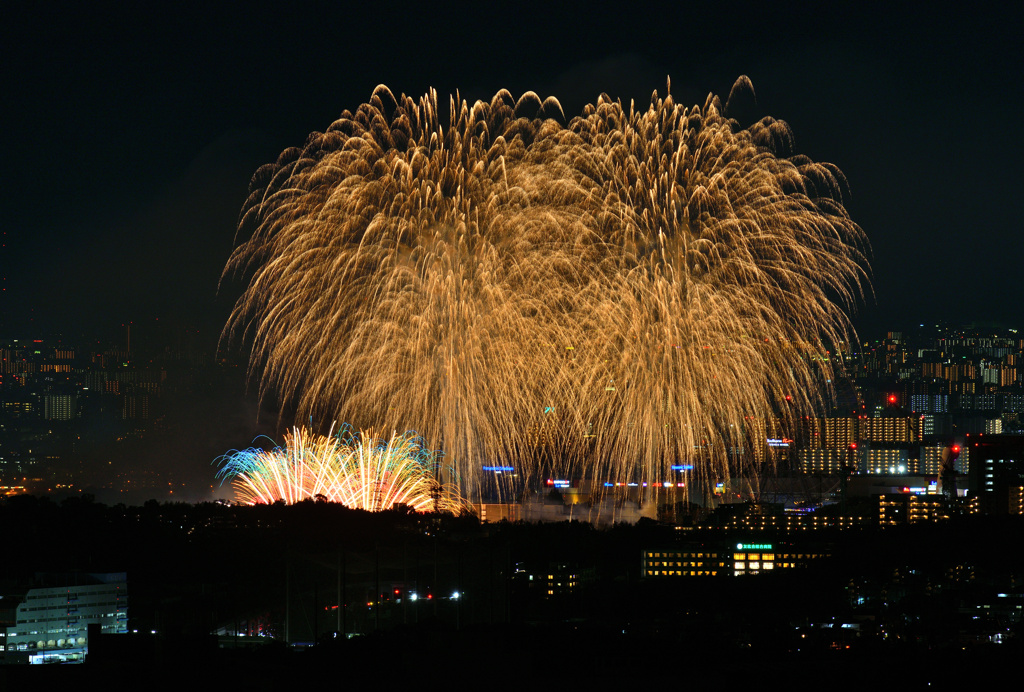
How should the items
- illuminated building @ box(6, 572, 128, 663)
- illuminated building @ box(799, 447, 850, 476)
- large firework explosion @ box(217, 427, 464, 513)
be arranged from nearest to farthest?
large firework explosion @ box(217, 427, 464, 513) < illuminated building @ box(6, 572, 128, 663) < illuminated building @ box(799, 447, 850, 476)

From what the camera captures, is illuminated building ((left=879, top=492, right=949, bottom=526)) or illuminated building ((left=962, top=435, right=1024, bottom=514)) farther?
illuminated building ((left=962, top=435, right=1024, bottom=514))

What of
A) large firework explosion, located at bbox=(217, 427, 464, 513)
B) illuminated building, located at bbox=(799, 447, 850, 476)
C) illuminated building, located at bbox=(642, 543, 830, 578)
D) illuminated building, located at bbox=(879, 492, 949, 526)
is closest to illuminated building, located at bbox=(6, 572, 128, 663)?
large firework explosion, located at bbox=(217, 427, 464, 513)

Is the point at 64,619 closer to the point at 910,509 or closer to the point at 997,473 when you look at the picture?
the point at 910,509

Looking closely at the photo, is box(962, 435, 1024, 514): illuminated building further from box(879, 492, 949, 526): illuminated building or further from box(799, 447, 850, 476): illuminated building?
box(799, 447, 850, 476): illuminated building

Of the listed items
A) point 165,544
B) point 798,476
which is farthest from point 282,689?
point 798,476

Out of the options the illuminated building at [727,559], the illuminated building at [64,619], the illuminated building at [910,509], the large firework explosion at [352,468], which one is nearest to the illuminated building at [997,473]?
the illuminated building at [910,509]
